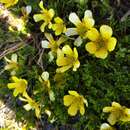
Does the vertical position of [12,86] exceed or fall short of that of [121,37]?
it falls short

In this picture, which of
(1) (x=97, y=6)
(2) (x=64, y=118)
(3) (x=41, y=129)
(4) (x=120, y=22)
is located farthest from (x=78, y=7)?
(3) (x=41, y=129)

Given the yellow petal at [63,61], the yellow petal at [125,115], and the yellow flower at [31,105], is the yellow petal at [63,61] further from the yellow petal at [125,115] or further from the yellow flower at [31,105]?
the yellow petal at [125,115]

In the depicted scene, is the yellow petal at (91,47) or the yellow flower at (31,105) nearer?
the yellow petal at (91,47)

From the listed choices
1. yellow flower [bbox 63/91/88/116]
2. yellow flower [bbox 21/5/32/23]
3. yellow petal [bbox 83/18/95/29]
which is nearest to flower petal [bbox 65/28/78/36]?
yellow petal [bbox 83/18/95/29]

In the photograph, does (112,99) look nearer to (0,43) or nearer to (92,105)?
(92,105)

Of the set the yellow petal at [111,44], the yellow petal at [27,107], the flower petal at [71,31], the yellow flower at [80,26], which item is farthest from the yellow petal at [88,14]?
the yellow petal at [27,107]

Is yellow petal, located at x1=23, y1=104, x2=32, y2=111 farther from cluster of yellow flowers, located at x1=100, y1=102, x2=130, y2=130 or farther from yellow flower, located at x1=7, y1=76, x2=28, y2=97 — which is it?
cluster of yellow flowers, located at x1=100, y1=102, x2=130, y2=130

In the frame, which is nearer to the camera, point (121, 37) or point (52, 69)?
point (121, 37)

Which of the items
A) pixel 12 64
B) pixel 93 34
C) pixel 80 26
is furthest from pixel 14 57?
pixel 93 34
